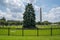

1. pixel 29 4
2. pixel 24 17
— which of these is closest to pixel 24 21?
pixel 24 17

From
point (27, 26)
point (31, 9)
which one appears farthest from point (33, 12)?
point (27, 26)

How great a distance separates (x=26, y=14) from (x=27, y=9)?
82.2 inches

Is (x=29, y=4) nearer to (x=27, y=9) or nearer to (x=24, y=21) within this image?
(x=27, y=9)

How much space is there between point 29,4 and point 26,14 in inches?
172

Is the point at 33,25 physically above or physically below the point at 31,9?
below

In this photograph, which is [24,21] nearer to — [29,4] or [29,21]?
[29,21]

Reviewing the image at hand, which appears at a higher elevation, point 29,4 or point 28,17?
point 29,4

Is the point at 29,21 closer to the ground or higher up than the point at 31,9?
closer to the ground

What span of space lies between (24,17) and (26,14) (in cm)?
151

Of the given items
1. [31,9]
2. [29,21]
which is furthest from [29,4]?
[29,21]

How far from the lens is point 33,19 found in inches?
2958

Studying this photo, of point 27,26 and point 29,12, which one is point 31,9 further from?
point 27,26

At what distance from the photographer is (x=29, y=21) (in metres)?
74.4

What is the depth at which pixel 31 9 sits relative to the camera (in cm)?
7500
